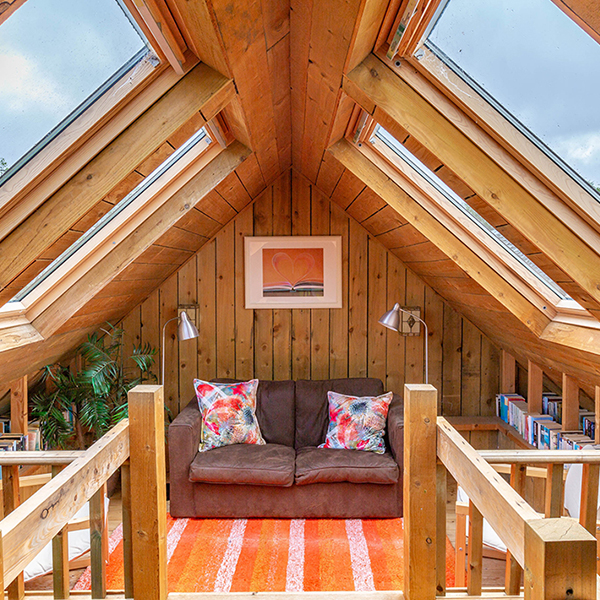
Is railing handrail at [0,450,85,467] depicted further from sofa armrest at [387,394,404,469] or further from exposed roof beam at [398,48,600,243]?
sofa armrest at [387,394,404,469]

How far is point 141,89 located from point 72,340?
230cm

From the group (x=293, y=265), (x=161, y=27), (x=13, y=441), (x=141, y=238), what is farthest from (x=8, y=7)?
(x=293, y=265)

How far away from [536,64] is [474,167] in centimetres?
37

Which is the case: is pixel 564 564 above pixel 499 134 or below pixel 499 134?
below

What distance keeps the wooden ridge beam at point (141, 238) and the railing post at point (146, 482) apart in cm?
117

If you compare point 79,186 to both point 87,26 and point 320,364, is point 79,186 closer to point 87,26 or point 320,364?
point 87,26

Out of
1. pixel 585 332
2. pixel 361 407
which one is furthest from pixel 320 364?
pixel 585 332

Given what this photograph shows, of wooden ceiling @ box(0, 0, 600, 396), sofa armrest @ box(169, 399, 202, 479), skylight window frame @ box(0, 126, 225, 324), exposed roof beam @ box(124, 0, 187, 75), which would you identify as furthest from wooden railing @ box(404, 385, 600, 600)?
sofa armrest @ box(169, 399, 202, 479)

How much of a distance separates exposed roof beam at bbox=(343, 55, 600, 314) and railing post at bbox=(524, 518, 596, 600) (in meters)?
1.03

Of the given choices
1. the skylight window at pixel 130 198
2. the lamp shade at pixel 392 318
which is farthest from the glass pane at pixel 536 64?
the lamp shade at pixel 392 318

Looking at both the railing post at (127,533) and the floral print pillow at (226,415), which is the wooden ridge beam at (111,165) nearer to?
the railing post at (127,533)

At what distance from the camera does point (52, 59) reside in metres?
1.28

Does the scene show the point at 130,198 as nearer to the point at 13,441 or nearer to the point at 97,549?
the point at 97,549

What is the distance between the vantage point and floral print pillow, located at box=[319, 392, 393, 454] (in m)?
3.41
